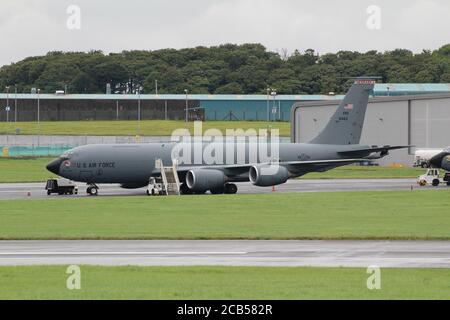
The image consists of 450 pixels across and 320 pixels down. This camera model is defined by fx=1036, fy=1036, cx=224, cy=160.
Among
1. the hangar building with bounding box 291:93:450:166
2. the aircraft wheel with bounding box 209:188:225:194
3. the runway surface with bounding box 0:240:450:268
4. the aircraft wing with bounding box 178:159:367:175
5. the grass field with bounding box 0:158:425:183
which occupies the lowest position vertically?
the grass field with bounding box 0:158:425:183

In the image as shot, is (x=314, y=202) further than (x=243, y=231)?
Yes

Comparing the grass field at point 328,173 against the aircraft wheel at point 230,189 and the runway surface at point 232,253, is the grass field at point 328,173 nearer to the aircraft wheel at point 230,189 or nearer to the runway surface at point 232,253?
the aircraft wheel at point 230,189

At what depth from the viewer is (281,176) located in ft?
218

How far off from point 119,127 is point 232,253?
145 m

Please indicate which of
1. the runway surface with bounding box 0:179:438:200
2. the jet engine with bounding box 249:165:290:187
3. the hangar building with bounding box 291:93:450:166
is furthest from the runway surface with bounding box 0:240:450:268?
the hangar building with bounding box 291:93:450:166

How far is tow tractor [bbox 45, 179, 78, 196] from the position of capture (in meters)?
66.4

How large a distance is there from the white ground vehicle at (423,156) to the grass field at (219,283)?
65.4 meters

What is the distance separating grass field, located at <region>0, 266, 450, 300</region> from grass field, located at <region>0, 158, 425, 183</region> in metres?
61.0

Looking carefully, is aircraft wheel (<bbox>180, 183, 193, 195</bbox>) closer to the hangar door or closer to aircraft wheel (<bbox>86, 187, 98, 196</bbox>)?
aircraft wheel (<bbox>86, 187, 98, 196</bbox>)

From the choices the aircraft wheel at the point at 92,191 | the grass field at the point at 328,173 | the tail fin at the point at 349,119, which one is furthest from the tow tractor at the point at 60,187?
the grass field at the point at 328,173

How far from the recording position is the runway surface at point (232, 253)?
27.7 meters

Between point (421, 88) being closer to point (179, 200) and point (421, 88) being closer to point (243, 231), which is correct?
point (179, 200)
